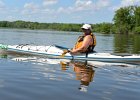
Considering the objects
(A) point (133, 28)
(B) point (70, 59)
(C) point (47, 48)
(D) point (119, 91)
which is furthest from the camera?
(A) point (133, 28)

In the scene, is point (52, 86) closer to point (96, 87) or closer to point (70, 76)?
point (96, 87)

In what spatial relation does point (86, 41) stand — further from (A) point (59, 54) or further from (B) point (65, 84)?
(B) point (65, 84)

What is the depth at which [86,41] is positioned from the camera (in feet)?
45.8

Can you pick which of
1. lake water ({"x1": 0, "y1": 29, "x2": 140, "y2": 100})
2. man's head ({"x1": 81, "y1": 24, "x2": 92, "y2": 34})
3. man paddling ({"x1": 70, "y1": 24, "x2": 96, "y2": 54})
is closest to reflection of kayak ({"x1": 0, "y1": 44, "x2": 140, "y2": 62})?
man paddling ({"x1": 70, "y1": 24, "x2": 96, "y2": 54})

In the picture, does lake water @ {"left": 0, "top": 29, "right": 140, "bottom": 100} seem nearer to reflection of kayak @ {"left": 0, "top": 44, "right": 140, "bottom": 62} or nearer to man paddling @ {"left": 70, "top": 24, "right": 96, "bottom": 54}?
man paddling @ {"left": 70, "top": 24, "right": 96, "bottom": 54}

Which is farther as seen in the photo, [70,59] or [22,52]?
[22,52]

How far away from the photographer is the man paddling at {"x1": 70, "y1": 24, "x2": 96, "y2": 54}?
13.8m

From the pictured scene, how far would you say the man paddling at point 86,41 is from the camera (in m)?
13.8

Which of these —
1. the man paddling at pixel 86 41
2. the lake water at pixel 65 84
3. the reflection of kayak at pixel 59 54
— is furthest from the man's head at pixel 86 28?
the lake water at pixel 65 84

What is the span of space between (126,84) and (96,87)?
3.46ft

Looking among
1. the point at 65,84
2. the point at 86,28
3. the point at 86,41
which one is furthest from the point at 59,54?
the point at 65,84

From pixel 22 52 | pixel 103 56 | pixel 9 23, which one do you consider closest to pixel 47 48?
pixel 22 52

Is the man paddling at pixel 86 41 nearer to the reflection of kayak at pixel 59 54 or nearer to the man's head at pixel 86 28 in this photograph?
the man's head at pixel 86 28

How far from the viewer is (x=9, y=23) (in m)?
162
